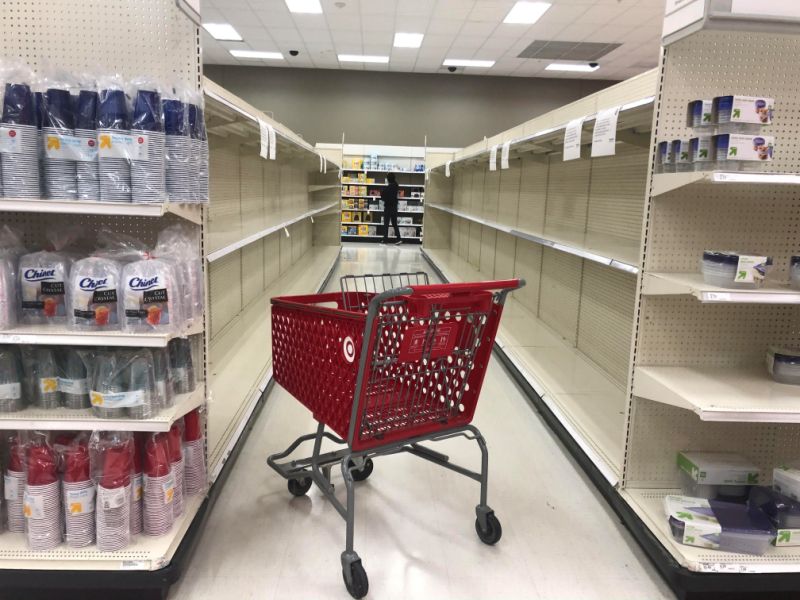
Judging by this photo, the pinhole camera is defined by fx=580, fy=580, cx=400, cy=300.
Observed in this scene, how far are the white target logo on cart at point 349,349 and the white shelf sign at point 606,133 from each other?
4.26 ft

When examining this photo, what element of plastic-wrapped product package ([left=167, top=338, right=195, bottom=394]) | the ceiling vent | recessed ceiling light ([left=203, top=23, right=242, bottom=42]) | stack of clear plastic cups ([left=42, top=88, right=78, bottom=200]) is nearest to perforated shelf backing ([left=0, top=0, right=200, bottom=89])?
stack of clear plastic cups ([left=42, top=88, right=78, bottom=200])

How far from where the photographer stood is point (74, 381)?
179cm

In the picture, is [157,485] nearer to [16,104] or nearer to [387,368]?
[387,368]

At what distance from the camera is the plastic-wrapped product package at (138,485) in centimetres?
179

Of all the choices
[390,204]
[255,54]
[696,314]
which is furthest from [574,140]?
[255,54]

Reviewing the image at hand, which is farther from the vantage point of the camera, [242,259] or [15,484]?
[242,259]

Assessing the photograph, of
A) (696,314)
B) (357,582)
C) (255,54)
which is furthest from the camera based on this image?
(255,54)

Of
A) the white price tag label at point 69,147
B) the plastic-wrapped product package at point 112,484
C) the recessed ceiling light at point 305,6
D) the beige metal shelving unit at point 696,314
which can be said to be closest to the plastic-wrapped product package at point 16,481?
the plastic-wrapped product package at point 112,484

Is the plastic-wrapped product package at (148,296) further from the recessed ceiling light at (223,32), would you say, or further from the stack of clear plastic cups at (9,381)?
the recessed ceiling light at (223,32)

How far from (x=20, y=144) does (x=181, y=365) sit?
0.80m

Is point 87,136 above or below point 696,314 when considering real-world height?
above

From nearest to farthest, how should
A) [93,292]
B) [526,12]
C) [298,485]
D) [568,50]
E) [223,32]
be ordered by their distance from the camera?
[93,292]
[298,485]
[526,12]
[223,32]
[568,50]

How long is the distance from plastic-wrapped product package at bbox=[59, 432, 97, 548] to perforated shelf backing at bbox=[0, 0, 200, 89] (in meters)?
1.21

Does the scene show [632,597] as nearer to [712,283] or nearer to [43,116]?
[712,283]
